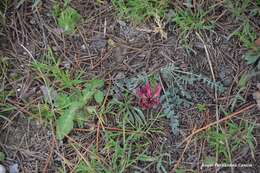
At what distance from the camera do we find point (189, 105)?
81.4 inches

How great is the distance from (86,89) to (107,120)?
0.18 metres

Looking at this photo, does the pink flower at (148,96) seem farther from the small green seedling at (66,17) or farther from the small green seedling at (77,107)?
the small green seedling at (66,17)

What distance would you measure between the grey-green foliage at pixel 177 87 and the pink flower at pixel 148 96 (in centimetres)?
3

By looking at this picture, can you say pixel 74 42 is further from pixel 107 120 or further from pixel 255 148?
pixel 255 148

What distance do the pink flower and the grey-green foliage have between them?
1.2 inches

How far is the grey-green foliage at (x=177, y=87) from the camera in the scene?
6.73 ft

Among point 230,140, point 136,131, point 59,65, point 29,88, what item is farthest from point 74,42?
point 230,140

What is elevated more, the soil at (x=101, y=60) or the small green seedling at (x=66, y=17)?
the small green seedling at (x=66, y=17)

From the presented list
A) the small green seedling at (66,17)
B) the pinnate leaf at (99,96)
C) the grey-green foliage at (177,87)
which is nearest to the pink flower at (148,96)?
the grey-green foliage at (177,87)

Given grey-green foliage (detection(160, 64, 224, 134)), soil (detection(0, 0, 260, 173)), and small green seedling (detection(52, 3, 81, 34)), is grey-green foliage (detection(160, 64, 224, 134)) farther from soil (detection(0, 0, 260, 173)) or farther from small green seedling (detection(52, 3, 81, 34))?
small green seedling (detection(52, 3, 81, 34))

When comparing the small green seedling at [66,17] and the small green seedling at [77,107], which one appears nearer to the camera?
the small green seedling at [77,107]

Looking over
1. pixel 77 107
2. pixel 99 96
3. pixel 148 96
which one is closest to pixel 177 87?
pixel 148 96

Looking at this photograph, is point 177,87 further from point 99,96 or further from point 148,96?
point 99,96

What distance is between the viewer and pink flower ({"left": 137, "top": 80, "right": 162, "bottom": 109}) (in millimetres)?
2061
